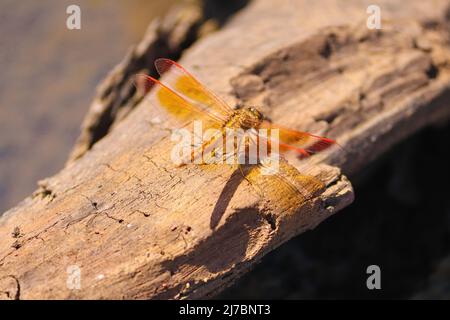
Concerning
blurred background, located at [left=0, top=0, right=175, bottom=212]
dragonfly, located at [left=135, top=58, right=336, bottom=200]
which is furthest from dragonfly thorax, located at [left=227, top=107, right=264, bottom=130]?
blurred background, located at [left=0, top=0, right=175, bottom=212]

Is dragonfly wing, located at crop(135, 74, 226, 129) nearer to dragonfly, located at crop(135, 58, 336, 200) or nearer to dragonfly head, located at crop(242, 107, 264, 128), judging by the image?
dragonfly, located at crop(135, 58, 336, 200)

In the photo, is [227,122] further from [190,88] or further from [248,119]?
[190,88]

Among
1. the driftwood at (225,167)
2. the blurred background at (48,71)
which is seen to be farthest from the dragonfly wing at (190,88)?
the blurred background at (48,71)

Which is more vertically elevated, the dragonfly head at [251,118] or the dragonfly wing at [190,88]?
the dragonfly wing at [190,88]

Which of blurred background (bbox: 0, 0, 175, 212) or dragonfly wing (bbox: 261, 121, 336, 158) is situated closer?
dragonfly wing (bbox: 261, 121, 336, 158)

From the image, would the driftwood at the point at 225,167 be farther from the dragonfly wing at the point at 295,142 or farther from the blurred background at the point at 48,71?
the blurred background at the point at 48,71

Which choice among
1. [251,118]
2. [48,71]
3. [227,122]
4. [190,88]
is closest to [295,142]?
[251,118]
